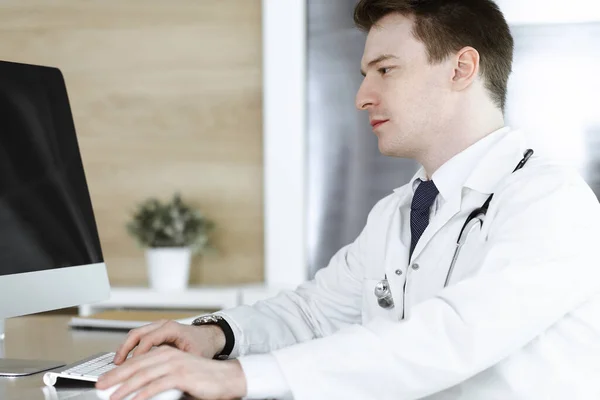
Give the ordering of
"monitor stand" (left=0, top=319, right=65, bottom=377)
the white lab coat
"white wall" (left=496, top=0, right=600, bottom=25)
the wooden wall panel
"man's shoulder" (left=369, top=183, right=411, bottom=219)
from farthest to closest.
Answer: the wooden wall panel
"white wall" (left=496, top=0, right=600, bottom=25)
"man's shoulder" (left=369, top=183, right=411, bottom=219)
"monitor stand" (left=0, top=319, right=65, bottom=377)
the white lab coat

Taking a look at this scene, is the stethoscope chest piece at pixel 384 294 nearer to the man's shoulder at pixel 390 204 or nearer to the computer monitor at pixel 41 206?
the man's shoulder at pixel 390 204

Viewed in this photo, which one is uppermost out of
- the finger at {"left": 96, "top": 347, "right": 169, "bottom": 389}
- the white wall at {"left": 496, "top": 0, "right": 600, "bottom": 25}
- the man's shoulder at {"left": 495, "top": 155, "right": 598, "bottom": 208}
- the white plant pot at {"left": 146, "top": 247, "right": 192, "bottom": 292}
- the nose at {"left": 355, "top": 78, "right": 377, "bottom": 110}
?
the white wall at {"left": 496, "top": 0, "right": 600, "bottom": 25}

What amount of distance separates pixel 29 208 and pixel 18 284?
0.14 meters

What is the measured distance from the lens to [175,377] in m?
1.04

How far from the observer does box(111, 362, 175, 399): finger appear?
1023 millimetres

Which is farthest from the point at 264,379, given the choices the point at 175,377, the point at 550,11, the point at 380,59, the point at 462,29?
the point at 550,11

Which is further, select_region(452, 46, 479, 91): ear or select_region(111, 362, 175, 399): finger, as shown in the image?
select_region(452, 46, 479, 91): ear

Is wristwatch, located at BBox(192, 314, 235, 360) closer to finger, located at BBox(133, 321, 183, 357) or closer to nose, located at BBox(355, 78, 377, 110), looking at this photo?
finger, located at BBox(133, 321, 183, 357)

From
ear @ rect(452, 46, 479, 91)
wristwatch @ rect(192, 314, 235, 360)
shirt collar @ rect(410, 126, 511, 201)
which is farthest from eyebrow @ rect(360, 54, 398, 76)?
wristwatch @ rect(192, 314, 235, 360)

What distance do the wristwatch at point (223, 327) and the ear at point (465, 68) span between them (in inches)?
26.4

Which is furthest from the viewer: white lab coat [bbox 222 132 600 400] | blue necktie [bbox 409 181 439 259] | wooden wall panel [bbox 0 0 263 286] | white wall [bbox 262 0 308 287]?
wooden wall panel [bbox 0 0 263 286]

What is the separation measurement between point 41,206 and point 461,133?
0.83 m

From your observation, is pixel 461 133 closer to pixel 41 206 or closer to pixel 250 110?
pixel 41 206

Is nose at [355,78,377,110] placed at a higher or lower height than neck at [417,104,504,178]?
higher
